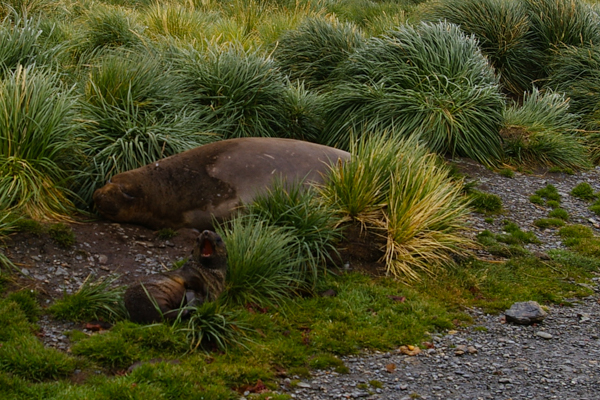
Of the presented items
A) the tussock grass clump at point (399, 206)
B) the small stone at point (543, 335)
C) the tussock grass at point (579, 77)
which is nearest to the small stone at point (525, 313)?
the small stone at point (543, 335)

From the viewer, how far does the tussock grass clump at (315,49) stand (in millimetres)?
11688

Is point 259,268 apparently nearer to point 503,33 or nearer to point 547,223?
point 547,223

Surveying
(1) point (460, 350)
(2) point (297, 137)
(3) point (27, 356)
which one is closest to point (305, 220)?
(1) point (460, 350)

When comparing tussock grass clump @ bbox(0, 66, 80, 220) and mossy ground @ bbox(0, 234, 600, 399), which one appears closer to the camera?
mossy ground @ bbox(0, 234, 600, 399)

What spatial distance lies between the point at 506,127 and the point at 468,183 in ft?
7.75

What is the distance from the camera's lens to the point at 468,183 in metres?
9.00

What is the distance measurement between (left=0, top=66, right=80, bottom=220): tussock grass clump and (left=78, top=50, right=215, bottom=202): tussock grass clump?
0.28 meters

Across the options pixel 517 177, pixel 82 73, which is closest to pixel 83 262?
pixel 82 73

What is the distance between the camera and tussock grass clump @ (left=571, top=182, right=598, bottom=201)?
9.49 meters

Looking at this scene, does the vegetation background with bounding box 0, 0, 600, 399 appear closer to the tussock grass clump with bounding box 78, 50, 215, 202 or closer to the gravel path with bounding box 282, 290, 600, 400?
the tussock grass clump with bounding box 78, 50, 215, 202

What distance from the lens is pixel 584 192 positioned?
31.3 ft

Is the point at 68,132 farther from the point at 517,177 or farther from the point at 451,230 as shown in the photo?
the point at 517,177

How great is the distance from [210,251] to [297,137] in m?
4.37

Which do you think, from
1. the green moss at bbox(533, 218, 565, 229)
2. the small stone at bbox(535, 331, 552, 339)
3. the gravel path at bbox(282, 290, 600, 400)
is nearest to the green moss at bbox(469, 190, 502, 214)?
the green moss at bbox(533, 218, 565, 229)
